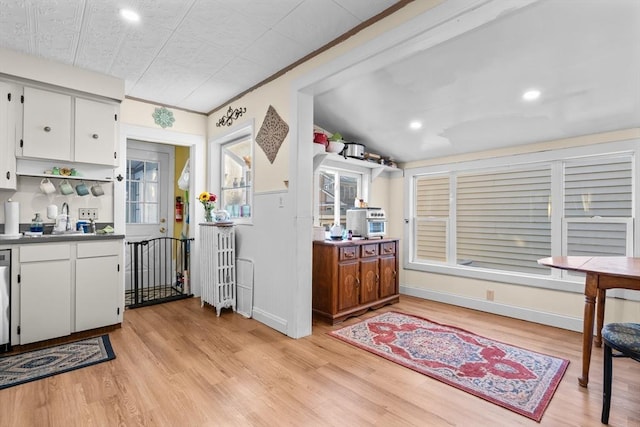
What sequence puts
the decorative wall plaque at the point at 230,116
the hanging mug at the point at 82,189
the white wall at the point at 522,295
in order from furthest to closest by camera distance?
1. the decorative wall plaque at the point at 230,116
2. the hanging mug at the point at 82,189
3. the white wall at the point at 522,295

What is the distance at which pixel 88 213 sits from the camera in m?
3.31

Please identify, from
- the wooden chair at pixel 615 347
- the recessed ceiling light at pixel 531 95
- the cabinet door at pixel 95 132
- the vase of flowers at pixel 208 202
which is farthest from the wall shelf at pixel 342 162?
the wooden chair at pixel 615 347

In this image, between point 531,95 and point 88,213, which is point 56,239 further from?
point 531,95

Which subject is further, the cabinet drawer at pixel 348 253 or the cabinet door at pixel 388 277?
the cabinet door at pixel 388 277

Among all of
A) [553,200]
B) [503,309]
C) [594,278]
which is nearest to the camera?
[594,278]

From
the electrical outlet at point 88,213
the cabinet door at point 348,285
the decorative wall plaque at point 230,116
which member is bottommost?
the cabinet door at point 348,285

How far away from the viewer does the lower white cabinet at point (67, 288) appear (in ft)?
8.49

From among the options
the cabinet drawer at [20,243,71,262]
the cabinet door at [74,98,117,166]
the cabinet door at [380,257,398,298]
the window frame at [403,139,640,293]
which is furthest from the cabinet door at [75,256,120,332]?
the window frame at [403,139,640,293]

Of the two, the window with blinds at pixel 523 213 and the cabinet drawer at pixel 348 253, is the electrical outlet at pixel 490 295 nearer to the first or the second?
the window with blinds at pixel 523 213

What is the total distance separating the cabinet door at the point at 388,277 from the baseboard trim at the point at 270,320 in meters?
1.40

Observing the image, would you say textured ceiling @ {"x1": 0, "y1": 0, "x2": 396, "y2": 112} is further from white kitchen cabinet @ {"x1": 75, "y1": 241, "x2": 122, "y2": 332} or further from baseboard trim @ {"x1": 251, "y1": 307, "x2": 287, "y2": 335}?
baseboard trim @ {"x1": 251, "y1": 307, "x2": 287, "y2": 335}

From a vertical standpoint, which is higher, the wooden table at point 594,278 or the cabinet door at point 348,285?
the wooden table at point 594,278

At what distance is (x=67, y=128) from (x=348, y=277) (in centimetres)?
319

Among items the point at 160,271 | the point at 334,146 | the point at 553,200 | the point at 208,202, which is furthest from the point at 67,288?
the point at 553,200
